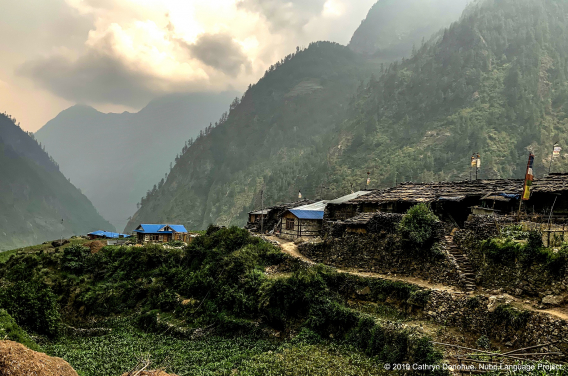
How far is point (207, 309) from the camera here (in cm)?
2430

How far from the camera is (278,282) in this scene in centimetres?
2125

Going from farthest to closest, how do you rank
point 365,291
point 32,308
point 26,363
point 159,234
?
point 159,234 → point 32,308 → point 365,291 → point 26,363

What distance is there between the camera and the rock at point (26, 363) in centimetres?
1027

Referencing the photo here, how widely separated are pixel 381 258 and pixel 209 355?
1157 cm

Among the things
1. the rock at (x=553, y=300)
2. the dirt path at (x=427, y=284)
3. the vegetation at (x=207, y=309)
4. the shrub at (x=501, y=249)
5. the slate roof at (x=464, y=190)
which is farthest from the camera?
the slate roof at (x=464, y=190)

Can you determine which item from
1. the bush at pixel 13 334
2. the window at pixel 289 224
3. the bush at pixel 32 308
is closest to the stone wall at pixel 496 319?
the bush at pixel 13 334

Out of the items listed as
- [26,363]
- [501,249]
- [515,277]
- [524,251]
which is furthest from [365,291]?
[26,363]

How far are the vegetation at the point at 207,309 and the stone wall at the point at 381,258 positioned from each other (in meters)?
1.68

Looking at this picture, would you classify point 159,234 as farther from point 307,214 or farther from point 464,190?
point 464,190

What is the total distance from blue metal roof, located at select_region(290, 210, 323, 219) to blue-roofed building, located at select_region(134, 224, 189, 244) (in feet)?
66.1

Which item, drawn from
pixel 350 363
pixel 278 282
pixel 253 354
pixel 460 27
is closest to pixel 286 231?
pixel 278 282

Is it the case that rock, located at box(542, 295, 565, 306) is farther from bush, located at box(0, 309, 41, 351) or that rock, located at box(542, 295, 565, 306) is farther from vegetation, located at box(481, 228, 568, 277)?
bush, located at box(0, 309, 41, 351)

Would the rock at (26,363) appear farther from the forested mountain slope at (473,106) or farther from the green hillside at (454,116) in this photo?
the forested mountain slope at (473,106)

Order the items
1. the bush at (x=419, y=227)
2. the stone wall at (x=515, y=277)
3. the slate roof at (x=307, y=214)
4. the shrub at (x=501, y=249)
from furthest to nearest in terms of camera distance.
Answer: the slate roof at (x=307, y=214)
the bush at (x=419, y=227)
the shrub at (x=501, y=249)
the stone wall at (x=515, y=277)
